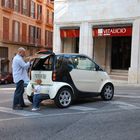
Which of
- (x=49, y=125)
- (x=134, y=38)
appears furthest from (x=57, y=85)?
(x=134, y=38)

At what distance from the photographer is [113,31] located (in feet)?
84.8

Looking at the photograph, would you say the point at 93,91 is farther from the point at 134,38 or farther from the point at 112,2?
the point at 112,2

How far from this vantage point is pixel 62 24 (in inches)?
1132

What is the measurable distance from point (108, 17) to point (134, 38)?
2560mm

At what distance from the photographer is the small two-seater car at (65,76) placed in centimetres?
1086

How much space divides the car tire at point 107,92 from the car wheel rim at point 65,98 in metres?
1.80

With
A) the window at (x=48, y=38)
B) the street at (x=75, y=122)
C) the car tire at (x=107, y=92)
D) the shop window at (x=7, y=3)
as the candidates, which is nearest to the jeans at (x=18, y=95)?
the street at (x=75, y=122)

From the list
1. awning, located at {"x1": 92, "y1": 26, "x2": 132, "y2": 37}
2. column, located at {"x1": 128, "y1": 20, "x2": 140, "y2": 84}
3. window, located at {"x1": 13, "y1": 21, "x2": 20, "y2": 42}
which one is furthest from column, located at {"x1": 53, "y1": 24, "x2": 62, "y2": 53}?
window, located at {"x1": 13, "y1": 21, "x2": 20, "y2": 42}

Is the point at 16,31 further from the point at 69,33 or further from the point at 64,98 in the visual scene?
the point at 64,98

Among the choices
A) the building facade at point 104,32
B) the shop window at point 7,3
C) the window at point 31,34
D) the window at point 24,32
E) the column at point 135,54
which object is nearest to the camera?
the column at point 135,54

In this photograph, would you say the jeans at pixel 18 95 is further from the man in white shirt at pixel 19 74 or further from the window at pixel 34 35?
the window at pixel 34 35

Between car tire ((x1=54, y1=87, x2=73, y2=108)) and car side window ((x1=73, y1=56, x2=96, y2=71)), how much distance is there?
0.88 m

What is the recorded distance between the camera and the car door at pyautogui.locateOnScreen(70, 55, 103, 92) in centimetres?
1151

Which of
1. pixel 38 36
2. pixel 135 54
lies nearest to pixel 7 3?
pixel 38 36
